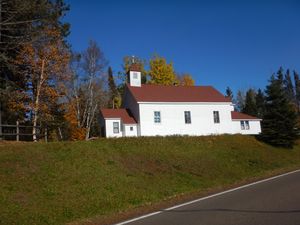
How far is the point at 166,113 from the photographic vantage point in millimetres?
37219

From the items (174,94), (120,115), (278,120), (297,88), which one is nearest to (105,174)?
(120,115)

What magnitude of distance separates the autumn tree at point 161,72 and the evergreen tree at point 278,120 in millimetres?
20594

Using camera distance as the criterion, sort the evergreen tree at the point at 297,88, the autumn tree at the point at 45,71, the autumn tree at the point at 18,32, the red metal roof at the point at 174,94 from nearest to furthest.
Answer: the autumn tree at the point at 18,32 < the autumn tree at the point at 45,71 < the red metal roof at the point at 174,94 < the evergreen tree at the point at 297,88

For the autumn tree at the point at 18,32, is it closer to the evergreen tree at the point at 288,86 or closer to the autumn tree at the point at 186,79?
the autumn tree at the point at 186,79

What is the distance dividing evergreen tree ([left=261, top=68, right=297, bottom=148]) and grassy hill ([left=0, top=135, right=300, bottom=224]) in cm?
707

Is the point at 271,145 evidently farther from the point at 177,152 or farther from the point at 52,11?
the point at 52,11

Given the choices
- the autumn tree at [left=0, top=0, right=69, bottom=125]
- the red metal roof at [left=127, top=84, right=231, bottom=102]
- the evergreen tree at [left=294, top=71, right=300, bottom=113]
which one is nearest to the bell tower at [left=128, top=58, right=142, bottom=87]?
the red metal roof at [left=127, top=84, right=231, bottom=102]

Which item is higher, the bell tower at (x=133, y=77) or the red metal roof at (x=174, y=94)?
the bell tower at (x=133, y=77)

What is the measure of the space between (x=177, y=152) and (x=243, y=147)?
9546 mm

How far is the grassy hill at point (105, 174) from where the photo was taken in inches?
483

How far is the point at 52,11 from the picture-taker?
29.2 metres

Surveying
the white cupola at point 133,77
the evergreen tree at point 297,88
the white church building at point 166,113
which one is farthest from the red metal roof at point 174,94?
the evergreen tree at point 297,88

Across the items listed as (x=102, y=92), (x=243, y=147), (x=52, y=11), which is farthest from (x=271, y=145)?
(x=52, y=11)

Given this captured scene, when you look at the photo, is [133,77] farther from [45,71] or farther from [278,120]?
[278,120]
